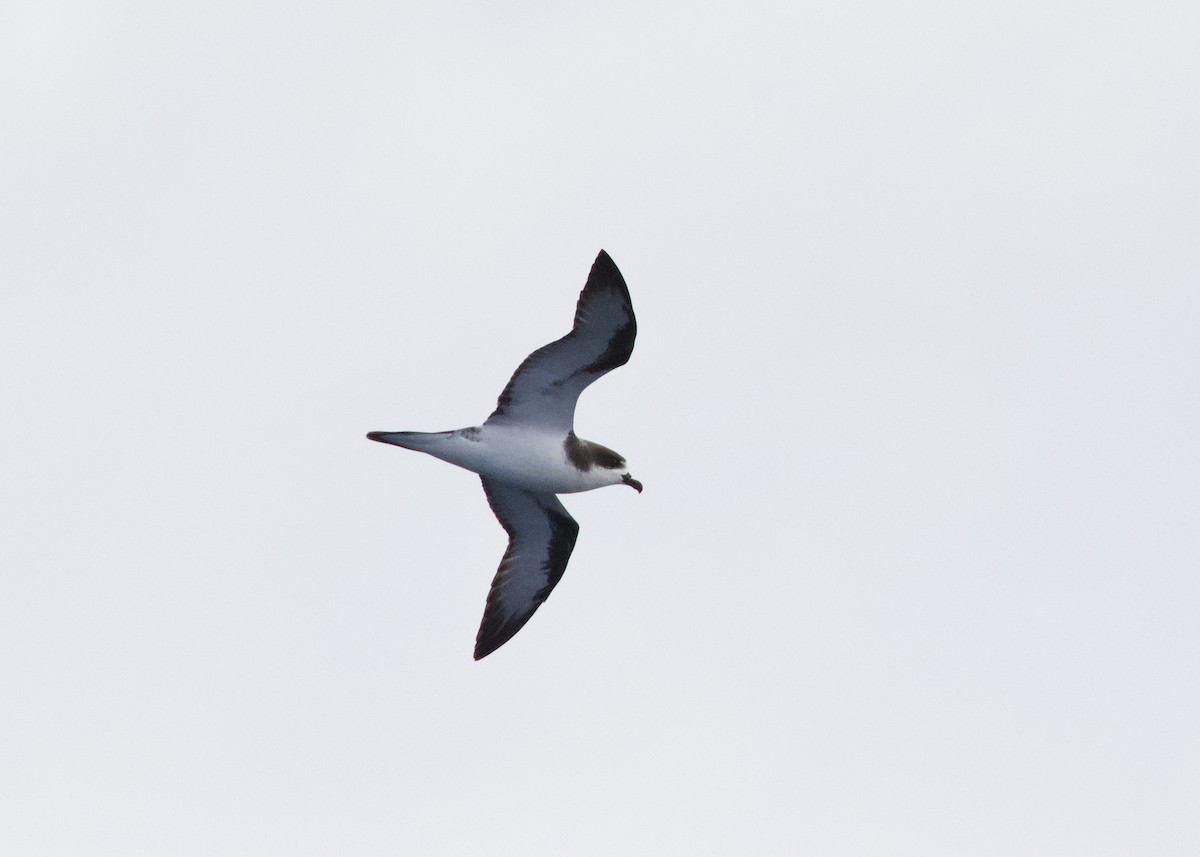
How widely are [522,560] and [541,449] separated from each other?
2633 millimetres

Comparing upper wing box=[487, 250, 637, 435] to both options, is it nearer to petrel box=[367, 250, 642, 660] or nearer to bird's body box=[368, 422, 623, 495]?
petrel box=[367, 250, 642, 660]

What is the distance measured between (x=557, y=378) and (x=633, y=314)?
130 centimetres

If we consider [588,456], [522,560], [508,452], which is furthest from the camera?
[522,560]

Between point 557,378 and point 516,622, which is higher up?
point 557,378

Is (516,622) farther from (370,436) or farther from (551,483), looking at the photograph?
(370,436)

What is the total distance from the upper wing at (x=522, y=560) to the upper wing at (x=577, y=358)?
1.84m

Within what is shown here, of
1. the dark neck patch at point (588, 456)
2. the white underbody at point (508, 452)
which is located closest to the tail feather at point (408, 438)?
the white underbody at point (508, 452)

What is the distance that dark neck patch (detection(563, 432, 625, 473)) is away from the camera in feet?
70.6

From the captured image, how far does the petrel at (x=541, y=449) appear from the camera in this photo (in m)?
20.3

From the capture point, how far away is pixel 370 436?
2052 cm

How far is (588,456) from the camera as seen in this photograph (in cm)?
2177

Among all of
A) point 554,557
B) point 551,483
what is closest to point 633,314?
point 551,483

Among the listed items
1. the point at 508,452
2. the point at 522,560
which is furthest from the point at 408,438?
the point at 522,560

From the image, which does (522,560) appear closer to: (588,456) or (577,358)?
(588,456)
